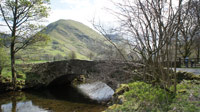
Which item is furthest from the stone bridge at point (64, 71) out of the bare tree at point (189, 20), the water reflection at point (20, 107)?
the bare tree at point (189, 20)

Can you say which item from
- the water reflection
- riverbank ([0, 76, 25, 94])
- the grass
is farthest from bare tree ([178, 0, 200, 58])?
riverbank ([0, 76, 25, 94])

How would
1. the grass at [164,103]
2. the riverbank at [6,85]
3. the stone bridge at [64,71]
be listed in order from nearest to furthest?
the grass at [164,103], the stone bridge at [64,71], the riverbank at [6,85]

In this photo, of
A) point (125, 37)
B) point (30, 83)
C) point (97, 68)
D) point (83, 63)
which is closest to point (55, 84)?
point (30, 83)

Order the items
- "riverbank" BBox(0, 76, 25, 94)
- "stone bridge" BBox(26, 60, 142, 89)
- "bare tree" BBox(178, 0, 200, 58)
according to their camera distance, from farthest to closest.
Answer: "riverbank" BBox(0, 76, 25, 94) → "stone bridge" BBox(26, 60, 142, 89) → "bare tree" BBox(178, 0, 200, 58)

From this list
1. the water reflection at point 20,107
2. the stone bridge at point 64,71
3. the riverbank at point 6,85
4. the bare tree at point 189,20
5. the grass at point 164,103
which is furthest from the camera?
the riverbank at point 6,85

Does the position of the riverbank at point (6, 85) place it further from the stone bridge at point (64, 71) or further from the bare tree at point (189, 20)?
the bare tree at point (189, 20)

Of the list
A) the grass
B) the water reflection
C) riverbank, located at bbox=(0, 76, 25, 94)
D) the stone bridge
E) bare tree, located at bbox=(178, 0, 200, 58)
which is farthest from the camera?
riverbank, located at bbox=(0, 76, 25, 94)

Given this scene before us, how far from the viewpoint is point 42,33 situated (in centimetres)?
1487

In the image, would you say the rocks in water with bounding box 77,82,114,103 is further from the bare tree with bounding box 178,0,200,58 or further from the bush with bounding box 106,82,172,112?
the bush with bounding box 106,82,172,112

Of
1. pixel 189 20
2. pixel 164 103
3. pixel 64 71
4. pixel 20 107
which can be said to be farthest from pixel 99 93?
pixel 164 103

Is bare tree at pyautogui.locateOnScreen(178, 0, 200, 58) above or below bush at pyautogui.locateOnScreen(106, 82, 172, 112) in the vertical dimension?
above

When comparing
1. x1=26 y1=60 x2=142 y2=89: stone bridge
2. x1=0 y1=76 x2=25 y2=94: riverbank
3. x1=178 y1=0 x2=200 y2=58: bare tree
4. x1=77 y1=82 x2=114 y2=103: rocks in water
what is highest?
x1=178 y1=0 x2=200 y2=58: bare tree

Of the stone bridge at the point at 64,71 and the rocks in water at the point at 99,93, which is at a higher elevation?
the stone bridge at the point at 64,71

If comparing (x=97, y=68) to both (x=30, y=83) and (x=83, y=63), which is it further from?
(x=30, y=83)
